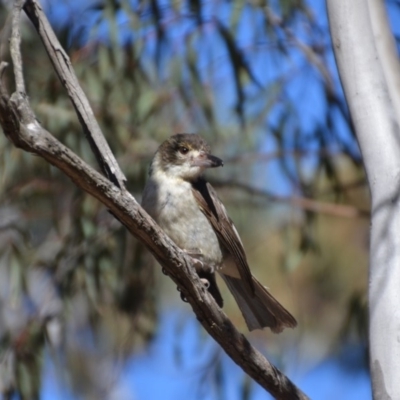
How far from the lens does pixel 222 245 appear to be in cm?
393

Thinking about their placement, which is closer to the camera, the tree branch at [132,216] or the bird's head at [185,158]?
the tree branch at [132,216]

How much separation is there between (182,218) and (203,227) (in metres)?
0.10

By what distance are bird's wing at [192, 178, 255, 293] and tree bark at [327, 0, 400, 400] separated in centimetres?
97

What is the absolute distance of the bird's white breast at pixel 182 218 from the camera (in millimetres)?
3795

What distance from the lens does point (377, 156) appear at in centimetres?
286

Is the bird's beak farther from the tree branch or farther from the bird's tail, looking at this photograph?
the tree branch

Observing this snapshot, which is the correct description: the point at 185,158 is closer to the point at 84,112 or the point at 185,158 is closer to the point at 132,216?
the point at 84,112

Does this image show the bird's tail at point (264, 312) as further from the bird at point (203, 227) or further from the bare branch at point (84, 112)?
the bare branch at point (84, 112)

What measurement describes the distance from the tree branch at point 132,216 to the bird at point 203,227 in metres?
0.76

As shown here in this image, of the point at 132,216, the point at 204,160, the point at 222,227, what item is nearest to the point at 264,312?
the point at 222,227

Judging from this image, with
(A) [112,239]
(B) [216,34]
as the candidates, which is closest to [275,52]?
(B) [216,34]

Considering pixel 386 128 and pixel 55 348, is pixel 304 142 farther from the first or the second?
pixel 386 128

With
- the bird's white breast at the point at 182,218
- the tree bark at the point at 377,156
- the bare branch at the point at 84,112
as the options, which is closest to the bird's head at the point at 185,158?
the bird's white breast at the point at 182,218

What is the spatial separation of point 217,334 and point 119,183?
0.63 metres
